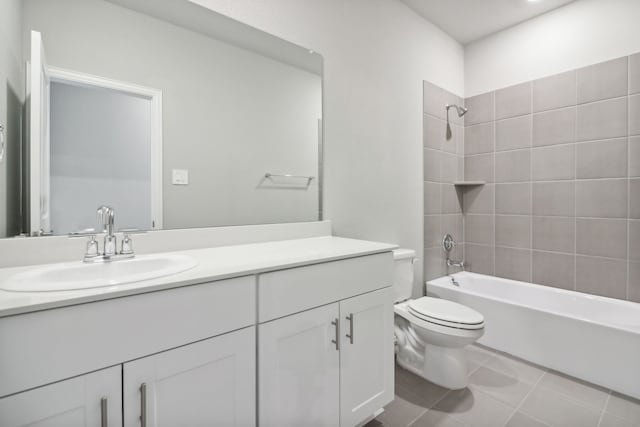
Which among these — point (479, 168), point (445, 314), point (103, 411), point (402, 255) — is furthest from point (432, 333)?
point (479, 168)

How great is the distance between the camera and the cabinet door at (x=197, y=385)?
0.78m

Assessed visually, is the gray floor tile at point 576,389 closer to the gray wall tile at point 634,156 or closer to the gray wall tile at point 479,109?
the gray wall tile at point 634,156

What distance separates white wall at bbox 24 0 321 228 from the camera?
1.13 meters

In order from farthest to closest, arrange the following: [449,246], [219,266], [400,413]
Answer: [449,246], [400,413], [219,266]

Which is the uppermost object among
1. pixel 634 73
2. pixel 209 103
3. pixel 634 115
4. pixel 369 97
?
pixel 634 73

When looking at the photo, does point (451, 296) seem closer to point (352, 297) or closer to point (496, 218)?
point (496, 218)

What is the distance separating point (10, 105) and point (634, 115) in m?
3.29

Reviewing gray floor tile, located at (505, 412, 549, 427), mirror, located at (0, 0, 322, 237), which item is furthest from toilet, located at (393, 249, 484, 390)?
mirror, located at (0, 0, 322, 237)

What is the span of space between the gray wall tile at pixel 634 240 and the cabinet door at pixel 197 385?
2559 millimetres

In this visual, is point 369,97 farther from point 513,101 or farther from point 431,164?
point 513,101


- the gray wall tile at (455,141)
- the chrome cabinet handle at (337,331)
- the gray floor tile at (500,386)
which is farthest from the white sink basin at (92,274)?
the gray wall tile at (455,141)

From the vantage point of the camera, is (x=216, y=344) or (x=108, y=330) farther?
(x=216, y=344)

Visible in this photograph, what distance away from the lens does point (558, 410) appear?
62.2 inches

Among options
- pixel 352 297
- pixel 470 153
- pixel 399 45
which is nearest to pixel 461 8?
pixel 399 45
